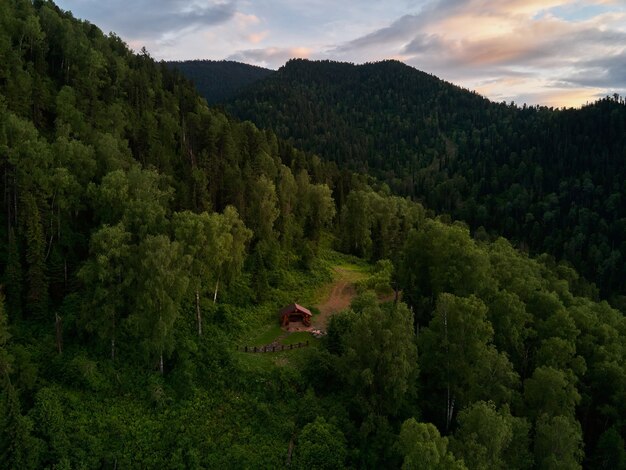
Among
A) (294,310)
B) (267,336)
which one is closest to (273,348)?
(267,336)

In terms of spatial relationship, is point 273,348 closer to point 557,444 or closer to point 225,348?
point 225,348

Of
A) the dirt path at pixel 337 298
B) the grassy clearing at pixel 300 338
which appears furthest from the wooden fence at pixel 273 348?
the dirt path at pixel 337 298

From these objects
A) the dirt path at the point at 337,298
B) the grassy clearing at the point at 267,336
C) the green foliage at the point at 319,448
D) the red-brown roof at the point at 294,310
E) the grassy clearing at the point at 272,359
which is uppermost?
the red-brown roof at the point at 294,310

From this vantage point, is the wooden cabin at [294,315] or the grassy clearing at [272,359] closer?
the grassy clearing at [272,359]

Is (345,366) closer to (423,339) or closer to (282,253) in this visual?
(423,339)

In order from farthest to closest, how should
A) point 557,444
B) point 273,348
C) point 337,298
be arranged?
point 337,298 → point 273,348 → point 557,444

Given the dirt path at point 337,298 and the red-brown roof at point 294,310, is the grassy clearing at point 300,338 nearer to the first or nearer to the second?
the red-brown roof at point 294,310

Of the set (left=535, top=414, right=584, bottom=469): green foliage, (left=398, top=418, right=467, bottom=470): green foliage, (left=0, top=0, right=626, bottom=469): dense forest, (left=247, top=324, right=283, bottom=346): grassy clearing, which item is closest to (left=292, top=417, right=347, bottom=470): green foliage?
(left=0, top=0, right=626, bottom=469): dense forest
